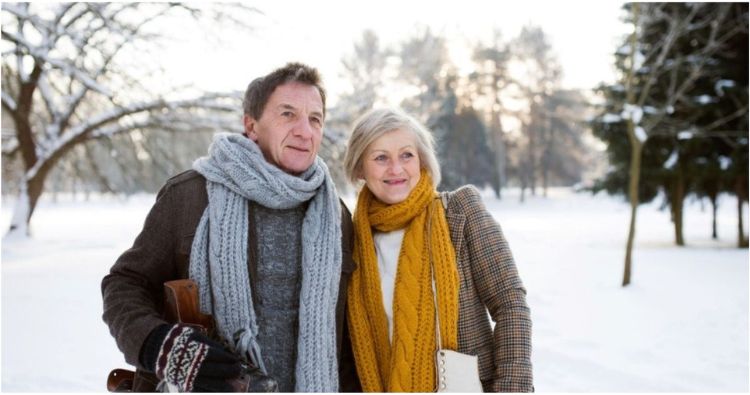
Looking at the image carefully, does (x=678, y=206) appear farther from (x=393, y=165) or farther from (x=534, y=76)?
(x=534, y=76)

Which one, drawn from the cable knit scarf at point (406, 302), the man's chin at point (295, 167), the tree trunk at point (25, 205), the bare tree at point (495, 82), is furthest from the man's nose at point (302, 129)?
the bare tree at point (495, 82)

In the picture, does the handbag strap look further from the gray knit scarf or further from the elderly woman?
the gray knit scarf

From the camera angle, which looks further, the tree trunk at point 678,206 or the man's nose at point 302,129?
the tree trunk at point 678,206

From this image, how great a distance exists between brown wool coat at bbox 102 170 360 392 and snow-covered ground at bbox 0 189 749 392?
3.08m

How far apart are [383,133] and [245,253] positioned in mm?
710

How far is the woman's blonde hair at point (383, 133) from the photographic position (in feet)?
7.04

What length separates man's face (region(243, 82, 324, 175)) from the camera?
1.94 metres

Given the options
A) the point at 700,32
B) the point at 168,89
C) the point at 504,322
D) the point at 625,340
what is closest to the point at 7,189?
the point at 168,89

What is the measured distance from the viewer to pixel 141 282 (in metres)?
1.76

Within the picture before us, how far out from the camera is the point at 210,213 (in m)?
1.83

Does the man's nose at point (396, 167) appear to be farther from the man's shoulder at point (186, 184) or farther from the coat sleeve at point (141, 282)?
the coat sleeve at point (141, 282)

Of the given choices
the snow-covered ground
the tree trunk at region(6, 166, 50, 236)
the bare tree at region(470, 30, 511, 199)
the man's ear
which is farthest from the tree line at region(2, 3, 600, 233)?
the bare tree at region(470, 30, 511, 199)

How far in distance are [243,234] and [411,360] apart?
747 millimetres

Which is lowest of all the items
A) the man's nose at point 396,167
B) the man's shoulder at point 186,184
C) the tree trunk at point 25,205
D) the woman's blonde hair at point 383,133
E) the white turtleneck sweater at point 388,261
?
the tree trunk at point 25,205
